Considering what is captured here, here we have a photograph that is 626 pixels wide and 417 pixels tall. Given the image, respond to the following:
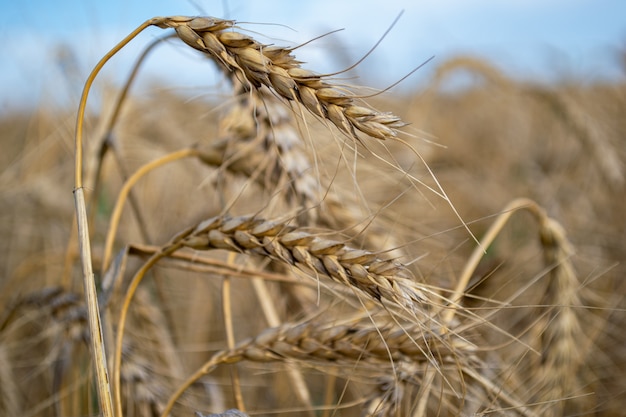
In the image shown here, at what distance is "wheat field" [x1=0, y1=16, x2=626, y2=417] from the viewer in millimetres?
815

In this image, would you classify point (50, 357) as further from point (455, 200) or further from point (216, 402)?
point (455, 200)

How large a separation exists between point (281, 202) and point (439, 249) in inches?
24.3

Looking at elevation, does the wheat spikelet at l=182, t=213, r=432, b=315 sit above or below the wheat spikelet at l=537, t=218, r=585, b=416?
above

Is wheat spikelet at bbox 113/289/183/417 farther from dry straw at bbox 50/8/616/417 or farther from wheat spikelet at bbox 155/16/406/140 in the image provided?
wheat spikelet at bbox 155/16/406/140

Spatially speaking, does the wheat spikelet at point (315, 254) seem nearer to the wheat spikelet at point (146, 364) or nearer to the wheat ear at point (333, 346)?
the wheat ear at point (333, 346)

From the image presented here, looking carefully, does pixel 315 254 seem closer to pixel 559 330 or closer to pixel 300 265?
pixel 300 265

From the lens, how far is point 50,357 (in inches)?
57.9

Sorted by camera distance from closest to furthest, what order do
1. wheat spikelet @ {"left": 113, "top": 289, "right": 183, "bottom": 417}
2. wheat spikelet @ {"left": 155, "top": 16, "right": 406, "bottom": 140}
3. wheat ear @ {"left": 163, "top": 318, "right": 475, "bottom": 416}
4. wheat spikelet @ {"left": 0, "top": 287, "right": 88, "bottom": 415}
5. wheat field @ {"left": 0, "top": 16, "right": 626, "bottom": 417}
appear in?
wheat spikelet @ {"left": 155, "top": 16, "right": 406, "bottom": 140}
wheat field @ {"left": 0, "top": 16, "right": 626, "bottom": 417}
wheat ear @ {"left": 163, "top": 318, "right": 475, "bottom": 416}
wheat spikelet @ {"left": 113, "top": 289, "right": 183, "bottom": 417}
wheat spikelet @ {"left": 0, "top": 287, "right": 88, "bottom": 415}

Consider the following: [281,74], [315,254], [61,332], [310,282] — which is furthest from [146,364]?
[281,74]

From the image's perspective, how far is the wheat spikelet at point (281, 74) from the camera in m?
0.69

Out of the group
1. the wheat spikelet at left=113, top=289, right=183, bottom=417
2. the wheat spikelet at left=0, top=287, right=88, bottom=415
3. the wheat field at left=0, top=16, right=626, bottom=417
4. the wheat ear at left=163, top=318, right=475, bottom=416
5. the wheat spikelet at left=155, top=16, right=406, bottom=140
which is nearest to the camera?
the wheat spikelet at left=155, top=16, right=406, bottom=140

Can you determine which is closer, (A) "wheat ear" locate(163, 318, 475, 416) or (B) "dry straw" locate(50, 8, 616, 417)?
(B) "dry straw" locate(50, 8, 616, 417)

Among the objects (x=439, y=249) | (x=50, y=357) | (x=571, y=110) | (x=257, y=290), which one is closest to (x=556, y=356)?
(x=439, y=249)

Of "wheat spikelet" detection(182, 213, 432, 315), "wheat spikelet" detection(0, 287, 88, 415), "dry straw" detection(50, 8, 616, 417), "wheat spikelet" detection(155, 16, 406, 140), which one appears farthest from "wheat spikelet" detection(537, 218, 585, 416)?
"wheat spikelet" detection(0, 287, 88, 415)
